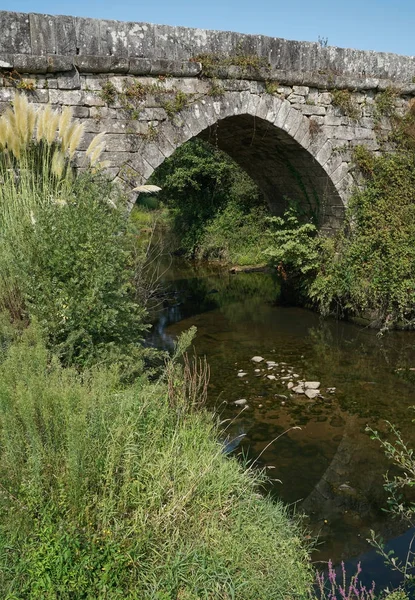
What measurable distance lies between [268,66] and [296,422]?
5.02 meters

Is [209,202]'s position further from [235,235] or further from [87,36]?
[87,36]

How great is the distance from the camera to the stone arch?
7312mm

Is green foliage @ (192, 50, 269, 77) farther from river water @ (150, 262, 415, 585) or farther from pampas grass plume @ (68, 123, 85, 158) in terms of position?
river water @ (150, 262, 415, 585)

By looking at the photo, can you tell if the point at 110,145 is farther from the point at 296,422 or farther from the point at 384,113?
the point at 384,113

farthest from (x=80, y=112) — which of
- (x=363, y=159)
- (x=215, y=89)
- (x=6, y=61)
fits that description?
(x=363, y=159)

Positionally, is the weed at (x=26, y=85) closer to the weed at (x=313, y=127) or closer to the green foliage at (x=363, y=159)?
the weed at (x=313, y=127)

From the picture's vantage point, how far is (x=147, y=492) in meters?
3.00

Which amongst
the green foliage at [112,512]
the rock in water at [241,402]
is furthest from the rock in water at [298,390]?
the green foliage at [112,512]

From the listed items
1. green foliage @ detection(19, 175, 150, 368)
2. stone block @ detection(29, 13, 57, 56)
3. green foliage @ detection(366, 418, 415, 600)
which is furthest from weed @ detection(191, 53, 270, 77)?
green foliage @ detection(366, 418, 415, 600)

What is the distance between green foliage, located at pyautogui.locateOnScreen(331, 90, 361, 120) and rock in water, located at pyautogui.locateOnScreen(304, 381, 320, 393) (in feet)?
14.9

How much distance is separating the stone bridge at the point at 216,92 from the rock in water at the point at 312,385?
3176 millimetres

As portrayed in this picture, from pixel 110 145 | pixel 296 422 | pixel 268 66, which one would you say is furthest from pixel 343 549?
pixel 268 66

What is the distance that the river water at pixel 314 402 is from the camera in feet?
13.9

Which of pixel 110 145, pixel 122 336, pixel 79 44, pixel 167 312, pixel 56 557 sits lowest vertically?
pixel 167 312
